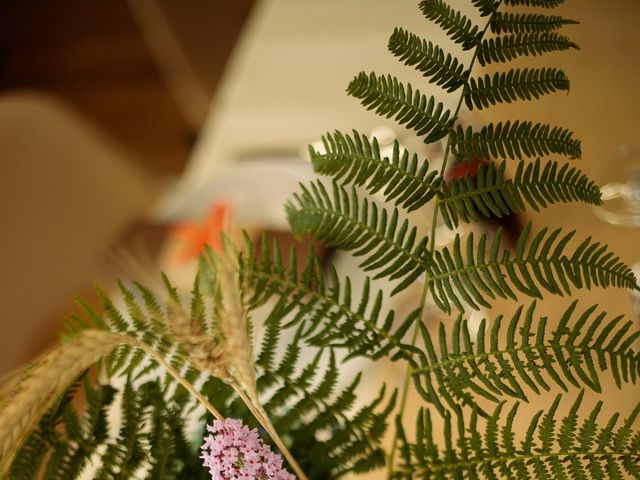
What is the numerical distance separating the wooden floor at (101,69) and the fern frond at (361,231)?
68.3 inches

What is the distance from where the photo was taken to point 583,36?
41.6 inches

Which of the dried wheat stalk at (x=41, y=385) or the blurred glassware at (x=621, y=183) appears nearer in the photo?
the dried wheat stalk at (x=41, y=385)

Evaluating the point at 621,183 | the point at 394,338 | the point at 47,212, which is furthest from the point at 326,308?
the point at 47,212

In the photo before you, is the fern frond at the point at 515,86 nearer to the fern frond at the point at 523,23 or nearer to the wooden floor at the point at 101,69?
the fern frond at the point at 523,23

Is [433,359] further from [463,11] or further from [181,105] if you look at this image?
[181,105]

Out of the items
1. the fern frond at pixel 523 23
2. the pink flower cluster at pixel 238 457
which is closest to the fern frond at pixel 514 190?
the fern frond at pixel 523 23

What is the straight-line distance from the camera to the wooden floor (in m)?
2.76

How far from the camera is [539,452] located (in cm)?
55

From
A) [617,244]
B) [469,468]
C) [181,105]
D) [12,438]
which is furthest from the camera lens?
[181,105]

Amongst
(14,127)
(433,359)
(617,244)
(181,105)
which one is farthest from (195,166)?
(181,105)

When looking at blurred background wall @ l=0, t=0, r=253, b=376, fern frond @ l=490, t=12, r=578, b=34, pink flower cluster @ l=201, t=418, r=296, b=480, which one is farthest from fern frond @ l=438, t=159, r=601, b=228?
blurred background wall @ l=0, t=0, r=253, b=376

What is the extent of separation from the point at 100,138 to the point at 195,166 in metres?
0.58

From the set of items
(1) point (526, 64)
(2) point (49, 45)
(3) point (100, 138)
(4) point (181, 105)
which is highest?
(2) point (49, 45)

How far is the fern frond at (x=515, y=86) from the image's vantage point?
55cm
